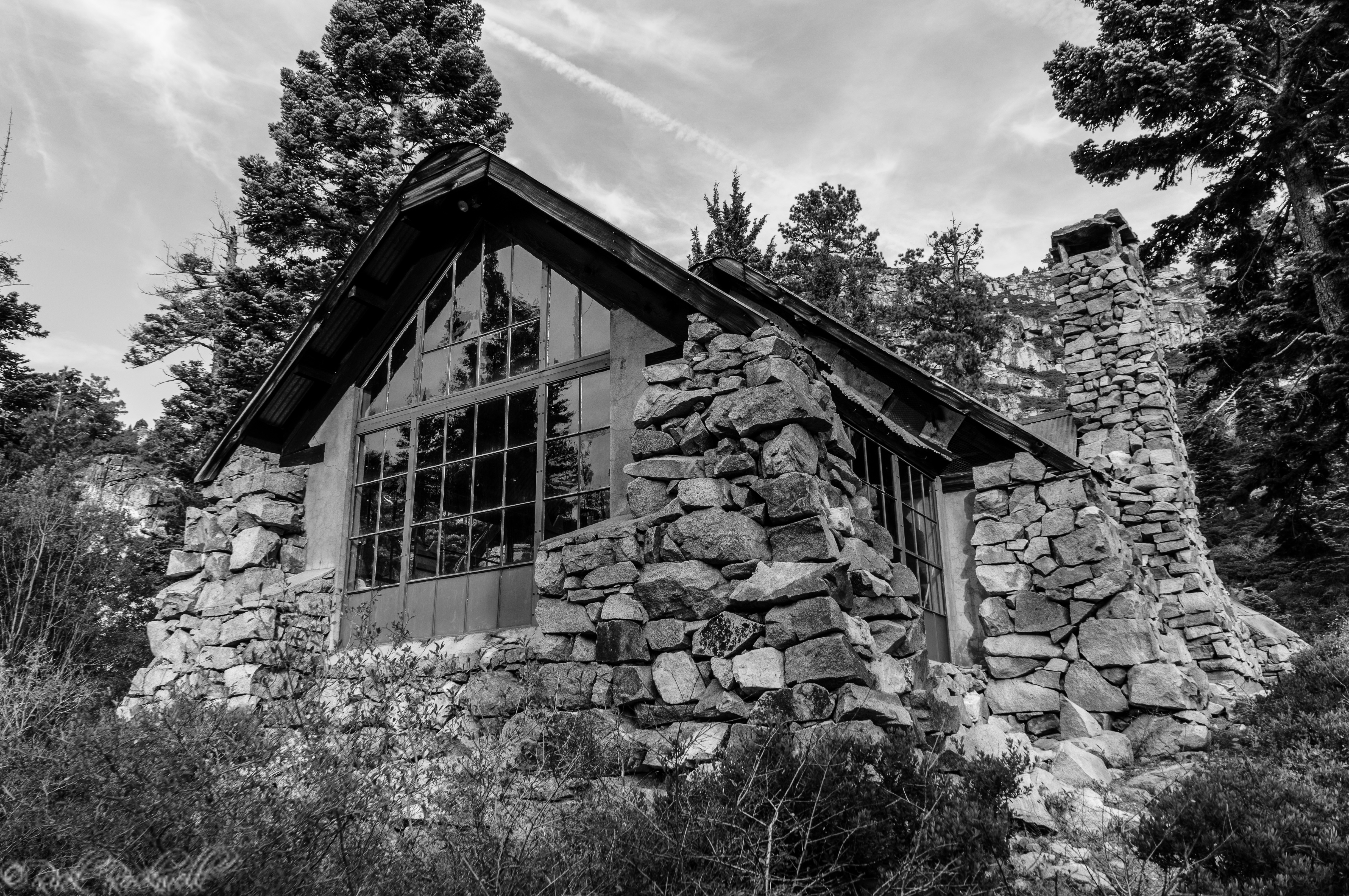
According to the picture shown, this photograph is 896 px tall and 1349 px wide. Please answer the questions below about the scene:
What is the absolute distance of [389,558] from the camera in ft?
26.4

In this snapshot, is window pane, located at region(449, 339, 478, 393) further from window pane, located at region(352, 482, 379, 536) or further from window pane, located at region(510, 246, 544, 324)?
window pane, located at region(352, 482, 379, 536)

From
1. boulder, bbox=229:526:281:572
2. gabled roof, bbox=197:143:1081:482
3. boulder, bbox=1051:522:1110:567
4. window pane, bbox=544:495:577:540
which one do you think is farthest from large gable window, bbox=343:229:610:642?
boulder, bbox=1051:522:1110:567

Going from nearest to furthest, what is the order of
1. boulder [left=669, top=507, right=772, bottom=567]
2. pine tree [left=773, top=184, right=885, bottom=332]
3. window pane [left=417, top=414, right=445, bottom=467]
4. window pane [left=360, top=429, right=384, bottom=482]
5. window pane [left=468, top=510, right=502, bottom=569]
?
1. boulder [left=669, top=507, right=772, bottom=567]
2. window pane [left=468, top=510, right=502, bottom=569]
3. window pane [left=417, top=414, right=445, bottom=467]
4. window pane [left=360, top=429, right=384, bottom=482]
5. pine tree [left=773, top=184, right=885, bottom=332]

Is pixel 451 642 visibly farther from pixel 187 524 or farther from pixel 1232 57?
pixel 1232 57

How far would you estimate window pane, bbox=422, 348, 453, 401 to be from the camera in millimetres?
8391

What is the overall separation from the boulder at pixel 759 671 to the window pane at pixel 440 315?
15.9 ft

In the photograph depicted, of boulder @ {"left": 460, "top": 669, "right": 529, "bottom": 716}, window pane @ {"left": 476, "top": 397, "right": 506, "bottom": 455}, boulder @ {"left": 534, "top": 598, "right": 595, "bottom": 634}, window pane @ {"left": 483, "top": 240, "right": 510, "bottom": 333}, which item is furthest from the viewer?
window pane @ {"left": 483, "top": 240, "right": 510, "bottom": 333}

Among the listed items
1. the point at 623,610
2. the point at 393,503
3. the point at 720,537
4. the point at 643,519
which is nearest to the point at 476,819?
the point at 623,610

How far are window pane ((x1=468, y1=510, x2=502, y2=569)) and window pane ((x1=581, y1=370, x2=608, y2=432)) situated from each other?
43.9 inches

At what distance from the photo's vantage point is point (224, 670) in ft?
26.3

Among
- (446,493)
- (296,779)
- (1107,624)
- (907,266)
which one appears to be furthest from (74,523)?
(907,266)

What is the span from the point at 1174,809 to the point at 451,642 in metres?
5.10

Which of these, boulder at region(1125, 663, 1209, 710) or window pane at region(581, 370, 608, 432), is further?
boulder at region(1125, 663, 1209, 710)

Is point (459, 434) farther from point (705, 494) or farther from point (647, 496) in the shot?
point (705, 494)
